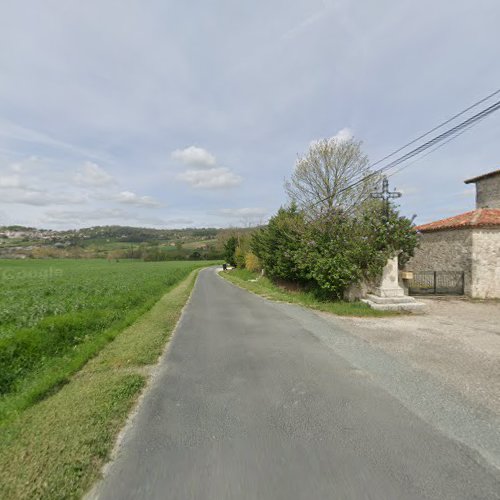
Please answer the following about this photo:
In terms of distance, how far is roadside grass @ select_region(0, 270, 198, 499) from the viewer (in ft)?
7.67

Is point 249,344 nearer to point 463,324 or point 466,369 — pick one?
point 466,369

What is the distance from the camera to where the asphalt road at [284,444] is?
2.26 m

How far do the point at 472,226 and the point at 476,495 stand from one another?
42.9 feet

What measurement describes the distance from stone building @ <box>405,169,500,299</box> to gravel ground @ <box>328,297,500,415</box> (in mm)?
2421

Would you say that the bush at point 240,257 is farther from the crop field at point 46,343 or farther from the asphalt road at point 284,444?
the asphalt road at point 284,444

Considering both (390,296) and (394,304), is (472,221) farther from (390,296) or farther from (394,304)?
(394,304)

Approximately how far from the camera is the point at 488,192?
1947cm

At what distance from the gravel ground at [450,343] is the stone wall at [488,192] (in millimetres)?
13269

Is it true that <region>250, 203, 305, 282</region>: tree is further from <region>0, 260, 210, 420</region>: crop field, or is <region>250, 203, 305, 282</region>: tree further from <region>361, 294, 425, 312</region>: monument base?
<region>0, 260, 210, 420</region>: crop field

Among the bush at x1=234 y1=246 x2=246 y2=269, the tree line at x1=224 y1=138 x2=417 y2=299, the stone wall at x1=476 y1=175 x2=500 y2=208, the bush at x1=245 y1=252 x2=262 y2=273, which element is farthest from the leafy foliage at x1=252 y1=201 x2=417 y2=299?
the bush at x1=234 y1=246 x2=246 y2=269

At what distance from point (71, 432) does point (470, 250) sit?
1501cm

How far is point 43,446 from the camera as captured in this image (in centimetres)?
277

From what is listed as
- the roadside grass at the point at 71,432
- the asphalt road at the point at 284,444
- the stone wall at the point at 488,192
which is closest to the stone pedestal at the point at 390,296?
the asphalt road at the point at 284,444

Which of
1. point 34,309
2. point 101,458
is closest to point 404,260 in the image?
point 101,458
